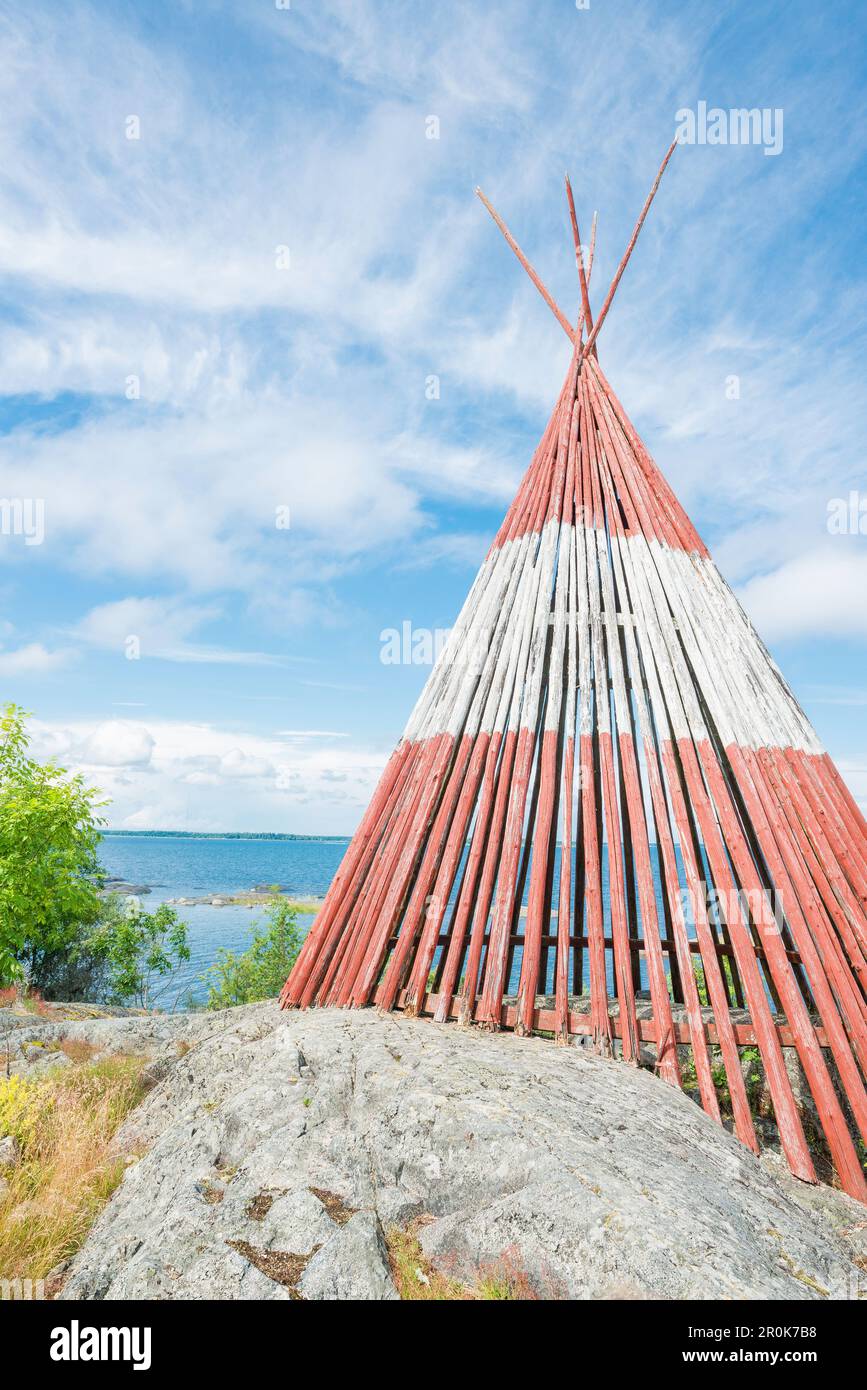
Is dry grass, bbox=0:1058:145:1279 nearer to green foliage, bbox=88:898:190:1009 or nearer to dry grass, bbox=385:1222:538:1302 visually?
dry grass, bbox=385:1222:538:1302

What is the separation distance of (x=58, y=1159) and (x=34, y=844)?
38.8 ft

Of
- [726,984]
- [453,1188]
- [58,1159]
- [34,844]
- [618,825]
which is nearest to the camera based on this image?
[453,1188]

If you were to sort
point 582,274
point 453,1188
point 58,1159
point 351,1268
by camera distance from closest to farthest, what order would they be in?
point 351,1268 → point 453,1188 → point 58,1159 → point 582,274

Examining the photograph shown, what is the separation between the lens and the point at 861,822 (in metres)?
6.22

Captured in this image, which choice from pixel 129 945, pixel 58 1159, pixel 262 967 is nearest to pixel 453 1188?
pixel 58 1159

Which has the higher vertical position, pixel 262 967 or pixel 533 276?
pixel 533 276

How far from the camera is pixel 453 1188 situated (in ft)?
11.6

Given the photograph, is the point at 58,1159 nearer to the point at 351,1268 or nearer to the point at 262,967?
the point at 351,1268

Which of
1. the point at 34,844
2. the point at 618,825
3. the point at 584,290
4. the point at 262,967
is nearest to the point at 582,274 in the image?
the point at 584,290

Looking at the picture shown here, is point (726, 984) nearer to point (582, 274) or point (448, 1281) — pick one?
point (448, 1281)

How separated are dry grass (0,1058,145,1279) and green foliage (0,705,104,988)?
900 centimetres

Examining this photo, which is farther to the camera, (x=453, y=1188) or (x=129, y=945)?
(x=129, y=945)

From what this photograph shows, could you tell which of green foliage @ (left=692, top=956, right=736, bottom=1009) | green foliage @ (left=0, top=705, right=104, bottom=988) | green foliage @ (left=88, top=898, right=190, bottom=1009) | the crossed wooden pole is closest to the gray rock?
green foliage @ (left=692, top=956, right=736, bottom=1009)

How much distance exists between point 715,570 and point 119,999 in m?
23.1
